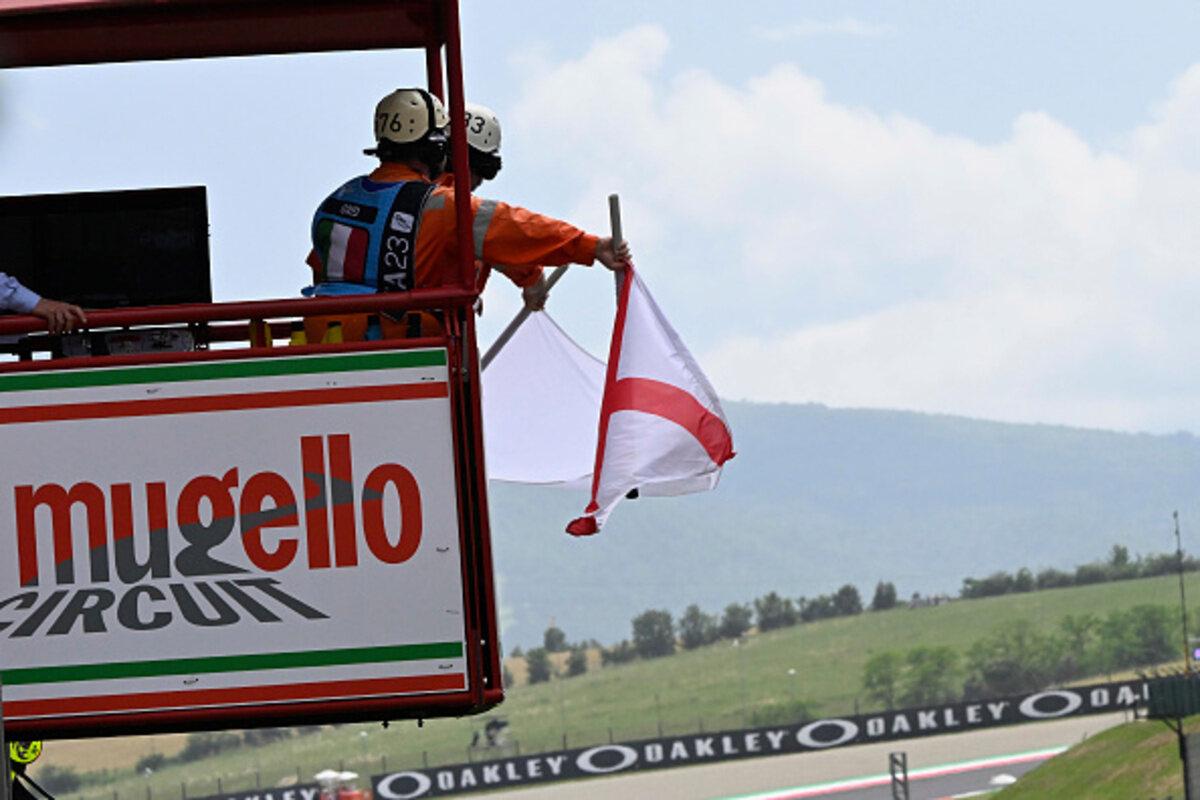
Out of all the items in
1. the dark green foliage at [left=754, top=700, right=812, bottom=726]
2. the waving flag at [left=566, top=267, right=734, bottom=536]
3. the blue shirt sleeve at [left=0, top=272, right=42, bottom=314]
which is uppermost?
the blue shirt sleeve at [left=0, top=272, right=42, bottom=314]

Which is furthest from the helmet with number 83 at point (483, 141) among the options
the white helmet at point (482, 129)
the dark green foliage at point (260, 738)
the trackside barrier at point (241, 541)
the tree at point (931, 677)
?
the dark green foliage at point (260, 738)

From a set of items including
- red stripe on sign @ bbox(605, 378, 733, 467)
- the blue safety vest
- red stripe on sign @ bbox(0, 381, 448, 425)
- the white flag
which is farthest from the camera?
the white flag

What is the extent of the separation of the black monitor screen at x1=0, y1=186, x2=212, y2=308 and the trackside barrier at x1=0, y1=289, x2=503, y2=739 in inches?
36.9

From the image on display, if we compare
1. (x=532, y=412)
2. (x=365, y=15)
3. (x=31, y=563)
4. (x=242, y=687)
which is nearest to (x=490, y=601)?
(x=242, y=687)

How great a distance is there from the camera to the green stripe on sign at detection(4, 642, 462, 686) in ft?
26.0

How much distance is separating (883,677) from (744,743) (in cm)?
7178

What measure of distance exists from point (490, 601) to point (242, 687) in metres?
1.01

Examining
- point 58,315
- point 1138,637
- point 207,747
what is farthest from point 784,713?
point 58,315

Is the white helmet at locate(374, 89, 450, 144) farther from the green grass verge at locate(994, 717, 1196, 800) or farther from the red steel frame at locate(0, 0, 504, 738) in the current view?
the green grass verge at locate(994, 717, 1196, 800)

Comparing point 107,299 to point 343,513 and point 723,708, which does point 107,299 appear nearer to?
point 343,513

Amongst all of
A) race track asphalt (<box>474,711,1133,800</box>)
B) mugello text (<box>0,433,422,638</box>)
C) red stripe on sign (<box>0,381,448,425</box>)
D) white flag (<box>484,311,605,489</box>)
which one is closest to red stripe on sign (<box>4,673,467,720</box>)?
mugello text (<box>0,433,422,638</box>)

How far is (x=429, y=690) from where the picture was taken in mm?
7926

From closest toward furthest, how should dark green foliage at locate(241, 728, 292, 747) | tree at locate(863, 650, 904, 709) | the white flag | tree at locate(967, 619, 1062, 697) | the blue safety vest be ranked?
the blue safety vest
the white flag
tree at locate(863, 650, 904, 709)
tree at locate(967, 619, 1062, 697)
dark green foliage at locate(241, 728, 292, 747)

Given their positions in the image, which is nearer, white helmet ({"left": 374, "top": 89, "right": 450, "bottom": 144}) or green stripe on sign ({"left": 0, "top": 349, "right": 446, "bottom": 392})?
green stripe on sign ({"left": 0, "top": 349, "right": 446, "bottom": 392})
